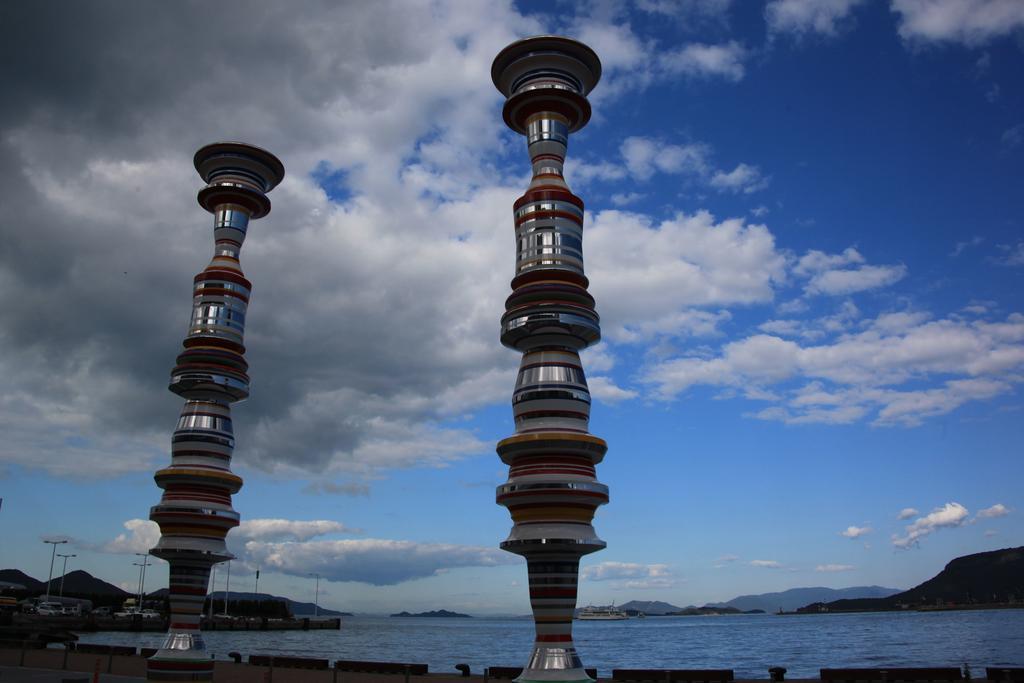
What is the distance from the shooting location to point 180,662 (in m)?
23.7

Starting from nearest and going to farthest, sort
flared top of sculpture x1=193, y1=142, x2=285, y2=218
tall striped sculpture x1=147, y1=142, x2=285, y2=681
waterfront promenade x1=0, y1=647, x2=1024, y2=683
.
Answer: tall striped sculpture x1=147, y1=142, x2=285, y2=681 → flared top of sculpture x1=193, y1=142, x2=285, y2=218 → waterfront promenade x1=0, y1=647, x2=1024, y2=683

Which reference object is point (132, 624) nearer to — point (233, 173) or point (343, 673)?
point (343, 673)

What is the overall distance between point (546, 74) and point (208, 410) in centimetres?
1455

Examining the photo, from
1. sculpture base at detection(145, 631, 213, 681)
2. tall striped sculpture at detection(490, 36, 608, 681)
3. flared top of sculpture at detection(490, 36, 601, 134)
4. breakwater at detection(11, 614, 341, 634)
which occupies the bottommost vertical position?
breakwater at detection(11, 614, 341, 634)

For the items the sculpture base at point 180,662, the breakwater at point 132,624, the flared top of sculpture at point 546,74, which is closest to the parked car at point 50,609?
the breakwater at point 132,624

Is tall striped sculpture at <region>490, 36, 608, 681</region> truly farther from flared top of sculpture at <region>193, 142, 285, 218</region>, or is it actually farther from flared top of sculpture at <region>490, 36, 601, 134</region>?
flared top of sculpture at <region>193, 142, 285, 218</region>

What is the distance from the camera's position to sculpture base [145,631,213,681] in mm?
23625

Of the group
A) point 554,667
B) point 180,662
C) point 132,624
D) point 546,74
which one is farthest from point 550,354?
point 132,624

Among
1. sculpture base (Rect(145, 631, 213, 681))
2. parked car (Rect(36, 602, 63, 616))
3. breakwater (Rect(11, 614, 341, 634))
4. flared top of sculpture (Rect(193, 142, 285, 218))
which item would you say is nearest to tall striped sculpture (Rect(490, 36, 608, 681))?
flared top of sculpture (Rect(193, 142, 285, 218))

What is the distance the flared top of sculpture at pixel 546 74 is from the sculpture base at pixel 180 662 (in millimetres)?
17800

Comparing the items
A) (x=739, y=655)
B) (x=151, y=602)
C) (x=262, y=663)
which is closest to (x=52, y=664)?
(x=262, y=663)

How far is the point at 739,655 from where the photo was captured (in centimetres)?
7844

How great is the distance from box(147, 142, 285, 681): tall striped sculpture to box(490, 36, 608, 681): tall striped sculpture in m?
10.3

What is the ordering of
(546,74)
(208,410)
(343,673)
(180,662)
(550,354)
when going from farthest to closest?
1. (343,673)
2. (208,410)
3. (180,662)
4. (546,74)
5. (550,354)
